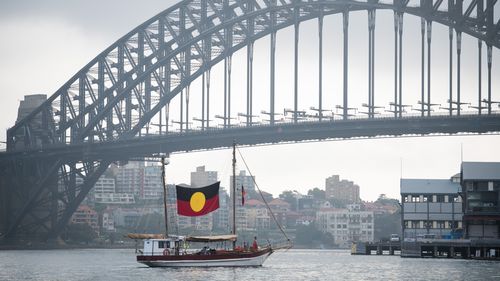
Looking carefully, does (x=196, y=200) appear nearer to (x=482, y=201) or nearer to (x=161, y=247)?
(x=161, y=247)

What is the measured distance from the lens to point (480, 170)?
133750 millimetres

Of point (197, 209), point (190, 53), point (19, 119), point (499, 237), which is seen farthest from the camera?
point (19, 119)

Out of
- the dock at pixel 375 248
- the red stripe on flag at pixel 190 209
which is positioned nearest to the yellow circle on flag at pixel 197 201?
the red stripe on flag at pixel 190 209

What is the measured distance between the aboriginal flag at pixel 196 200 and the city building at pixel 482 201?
32062mm

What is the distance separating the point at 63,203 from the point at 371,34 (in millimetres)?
50072

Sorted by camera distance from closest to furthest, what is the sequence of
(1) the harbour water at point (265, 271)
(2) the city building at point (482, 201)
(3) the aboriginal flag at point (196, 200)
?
(1) the harbour water at point (265, 271) → (3) the aboriginal flag at point (196, 200) → (2) the city building at point (482, 201)

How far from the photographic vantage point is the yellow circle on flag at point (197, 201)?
356 ft

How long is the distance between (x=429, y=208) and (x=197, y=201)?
40.6 metres

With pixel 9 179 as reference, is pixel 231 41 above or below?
above

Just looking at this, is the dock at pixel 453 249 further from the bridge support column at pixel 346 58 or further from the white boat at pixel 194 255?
the white boat at pixel 194 255

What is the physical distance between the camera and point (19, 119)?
18812cm

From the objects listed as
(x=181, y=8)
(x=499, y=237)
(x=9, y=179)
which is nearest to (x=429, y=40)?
(x=499, y=237)

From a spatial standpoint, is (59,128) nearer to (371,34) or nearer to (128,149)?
(128,149)

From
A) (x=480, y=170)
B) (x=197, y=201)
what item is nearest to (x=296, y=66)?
(x=480, y=170)
